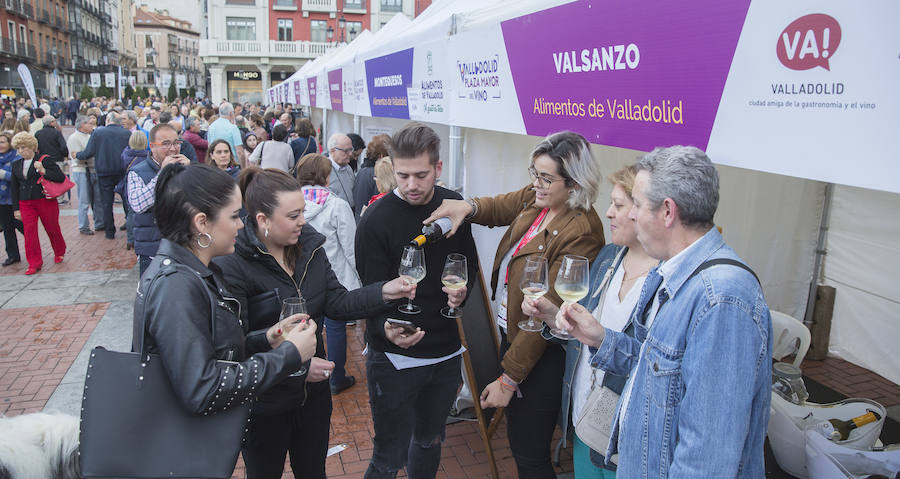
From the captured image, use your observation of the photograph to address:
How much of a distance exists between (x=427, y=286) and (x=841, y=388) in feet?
12.7

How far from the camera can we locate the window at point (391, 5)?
136ft

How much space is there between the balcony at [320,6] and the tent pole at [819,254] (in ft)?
138

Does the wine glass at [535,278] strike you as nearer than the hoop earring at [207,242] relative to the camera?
No

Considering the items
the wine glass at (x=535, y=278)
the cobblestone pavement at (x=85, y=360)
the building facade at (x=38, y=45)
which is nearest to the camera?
the wine glass at (x=535, y=278)

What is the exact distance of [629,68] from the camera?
2.20 metres

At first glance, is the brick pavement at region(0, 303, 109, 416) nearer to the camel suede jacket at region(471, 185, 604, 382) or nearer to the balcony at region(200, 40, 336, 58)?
the camel suede jacket at region(471, 185, 604, 382)

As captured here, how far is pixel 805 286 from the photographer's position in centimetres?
442

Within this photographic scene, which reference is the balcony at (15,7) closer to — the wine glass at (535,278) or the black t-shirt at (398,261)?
the black t-shirt at (398,261)

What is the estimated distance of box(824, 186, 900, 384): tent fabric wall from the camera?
3814 mm

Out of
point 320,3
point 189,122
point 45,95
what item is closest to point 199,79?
point 45,95

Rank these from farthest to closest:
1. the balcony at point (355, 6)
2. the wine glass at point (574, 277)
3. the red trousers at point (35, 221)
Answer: the balcony at point (355, 6) < the red trousers at point (35, 221) < the wine glass at point (574, 277)

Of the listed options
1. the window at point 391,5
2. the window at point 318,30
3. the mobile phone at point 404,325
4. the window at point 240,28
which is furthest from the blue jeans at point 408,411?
the window at point 391,5

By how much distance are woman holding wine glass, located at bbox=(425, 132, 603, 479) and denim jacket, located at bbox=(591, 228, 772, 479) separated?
0.78 meters

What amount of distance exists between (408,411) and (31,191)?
22.3ft
